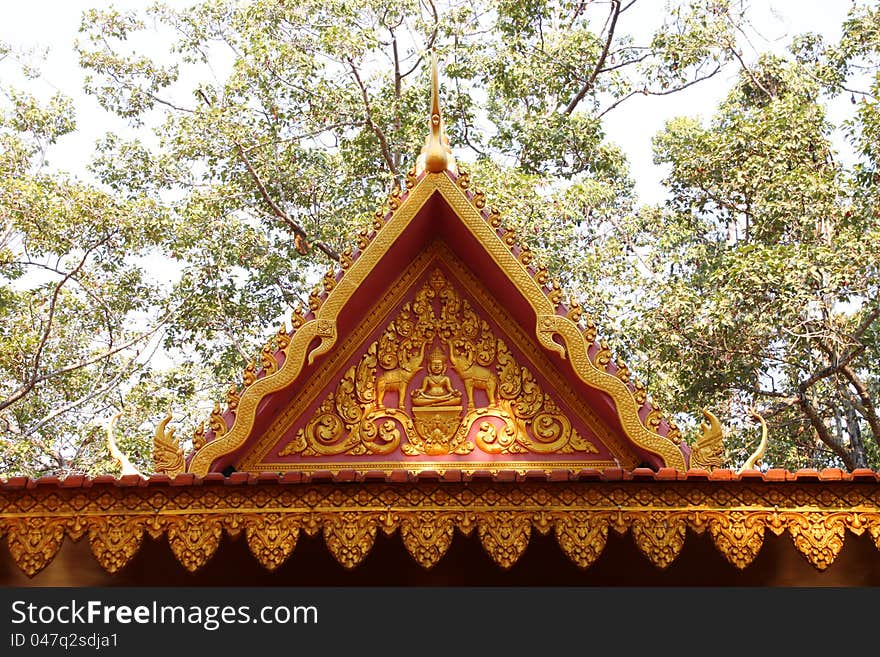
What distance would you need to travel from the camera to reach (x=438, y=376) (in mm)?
6105

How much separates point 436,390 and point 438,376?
11 centimetres

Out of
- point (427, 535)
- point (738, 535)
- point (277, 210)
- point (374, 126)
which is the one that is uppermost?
point (374, 126)

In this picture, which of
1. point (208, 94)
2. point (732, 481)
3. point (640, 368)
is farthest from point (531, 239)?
point (732, 481)

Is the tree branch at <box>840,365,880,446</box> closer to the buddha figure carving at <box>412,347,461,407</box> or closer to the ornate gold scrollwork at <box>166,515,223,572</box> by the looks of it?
the buddha figure carving at <box>412,347,461,407</box>

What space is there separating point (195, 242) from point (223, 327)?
1.40 m

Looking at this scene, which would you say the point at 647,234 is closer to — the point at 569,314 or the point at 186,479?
the point at 569,314

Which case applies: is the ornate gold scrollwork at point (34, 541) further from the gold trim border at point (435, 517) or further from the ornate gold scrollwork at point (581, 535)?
the ornate gold scrollwork at point (581, 535)

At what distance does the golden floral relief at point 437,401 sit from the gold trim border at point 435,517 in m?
1.00

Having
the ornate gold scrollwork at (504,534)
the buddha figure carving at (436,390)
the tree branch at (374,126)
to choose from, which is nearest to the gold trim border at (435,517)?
the ornate gold scrollwork at (504,534)

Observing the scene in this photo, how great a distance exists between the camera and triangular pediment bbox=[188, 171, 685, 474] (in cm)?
572

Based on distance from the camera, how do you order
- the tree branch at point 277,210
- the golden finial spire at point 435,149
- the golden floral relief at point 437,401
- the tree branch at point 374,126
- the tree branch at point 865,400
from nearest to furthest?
1. the golden floral relief at point 437,401
2. the golden finial spire at point 435,149
3. the tree branch at point 865,400
4. the tree branch at point 277,210
5. the tree branch at point 374,126

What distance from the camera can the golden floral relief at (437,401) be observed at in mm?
5910

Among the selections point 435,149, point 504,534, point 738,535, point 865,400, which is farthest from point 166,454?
point 865,400

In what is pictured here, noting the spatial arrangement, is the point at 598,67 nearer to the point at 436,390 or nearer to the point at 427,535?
the point at 436,390
